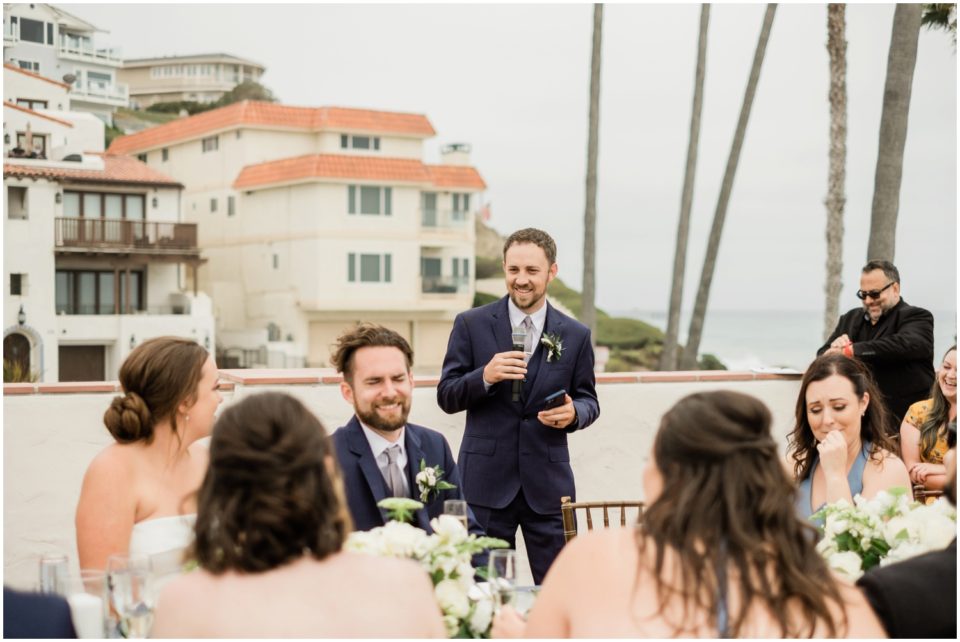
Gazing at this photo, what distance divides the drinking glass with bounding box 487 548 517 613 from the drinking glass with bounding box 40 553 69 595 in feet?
3.33

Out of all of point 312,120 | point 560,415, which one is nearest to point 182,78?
point 312,120

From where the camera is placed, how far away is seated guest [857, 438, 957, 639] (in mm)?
2334

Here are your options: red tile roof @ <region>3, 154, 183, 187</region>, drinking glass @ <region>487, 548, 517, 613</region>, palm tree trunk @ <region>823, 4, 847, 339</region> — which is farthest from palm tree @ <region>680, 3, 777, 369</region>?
red tile roof @ <region>3, 154, 183, 187</region>

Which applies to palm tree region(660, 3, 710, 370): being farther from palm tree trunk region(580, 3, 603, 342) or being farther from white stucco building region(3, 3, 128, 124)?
white stucco building region(3, 3, 128, 124)

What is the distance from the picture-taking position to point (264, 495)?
7.29ft

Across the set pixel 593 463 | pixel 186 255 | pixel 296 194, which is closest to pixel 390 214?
pixel 296 194

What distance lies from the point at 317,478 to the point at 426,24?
252ft

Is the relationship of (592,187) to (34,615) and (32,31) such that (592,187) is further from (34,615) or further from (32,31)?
(32,31)

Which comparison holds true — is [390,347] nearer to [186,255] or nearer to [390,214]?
[186,255]

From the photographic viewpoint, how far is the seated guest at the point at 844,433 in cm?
415

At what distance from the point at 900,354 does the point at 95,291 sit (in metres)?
45.3

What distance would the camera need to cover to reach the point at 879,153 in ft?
40.3

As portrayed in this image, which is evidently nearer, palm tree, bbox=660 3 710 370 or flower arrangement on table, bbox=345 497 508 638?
flower arrangement on table, bbox=345 497 508 638

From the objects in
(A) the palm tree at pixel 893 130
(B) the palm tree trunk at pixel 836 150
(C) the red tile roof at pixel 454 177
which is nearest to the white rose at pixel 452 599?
(A) the palm tree at pixel 893 130
